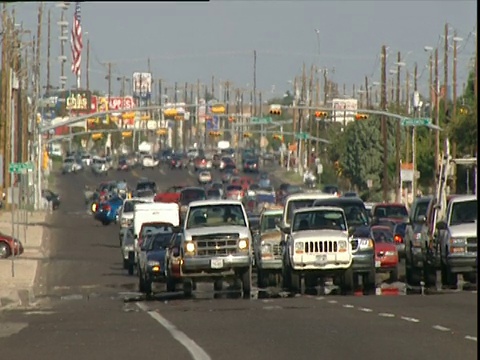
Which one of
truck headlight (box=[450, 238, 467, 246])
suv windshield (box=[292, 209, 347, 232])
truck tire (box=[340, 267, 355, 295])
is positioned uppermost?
suv windshield (box=[292, 209, 347, 232])

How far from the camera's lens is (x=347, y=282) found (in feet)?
111

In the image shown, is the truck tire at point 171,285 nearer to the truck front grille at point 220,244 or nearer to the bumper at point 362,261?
the truck front grille at point 220,244

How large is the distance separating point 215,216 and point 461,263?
19.5 ft

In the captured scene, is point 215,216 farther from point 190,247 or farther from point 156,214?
point 156,214

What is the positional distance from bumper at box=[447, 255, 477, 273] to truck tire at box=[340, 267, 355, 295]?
2343 mm

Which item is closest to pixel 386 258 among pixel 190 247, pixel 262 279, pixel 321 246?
pixel 262 279

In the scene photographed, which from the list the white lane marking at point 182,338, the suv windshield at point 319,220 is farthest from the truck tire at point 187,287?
the white lane marking at point 182,338

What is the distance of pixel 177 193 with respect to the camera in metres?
83.9

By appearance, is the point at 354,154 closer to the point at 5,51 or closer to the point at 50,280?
the point at 5,51

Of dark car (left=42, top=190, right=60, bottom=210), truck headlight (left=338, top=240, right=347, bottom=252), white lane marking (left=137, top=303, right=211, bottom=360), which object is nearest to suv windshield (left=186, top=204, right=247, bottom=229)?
truck headlight (left=338, top=240, right=347, bottom=252)

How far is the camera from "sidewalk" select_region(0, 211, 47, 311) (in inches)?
1416

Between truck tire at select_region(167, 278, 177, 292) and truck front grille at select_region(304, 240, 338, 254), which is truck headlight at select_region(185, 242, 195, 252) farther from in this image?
truck front grille at select_region(304, 240, 338, 254)

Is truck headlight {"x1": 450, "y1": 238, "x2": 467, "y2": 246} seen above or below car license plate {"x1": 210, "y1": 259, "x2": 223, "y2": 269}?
above

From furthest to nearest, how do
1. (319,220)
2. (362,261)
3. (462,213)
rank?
(362,261)
(319,220)
(462,213)
